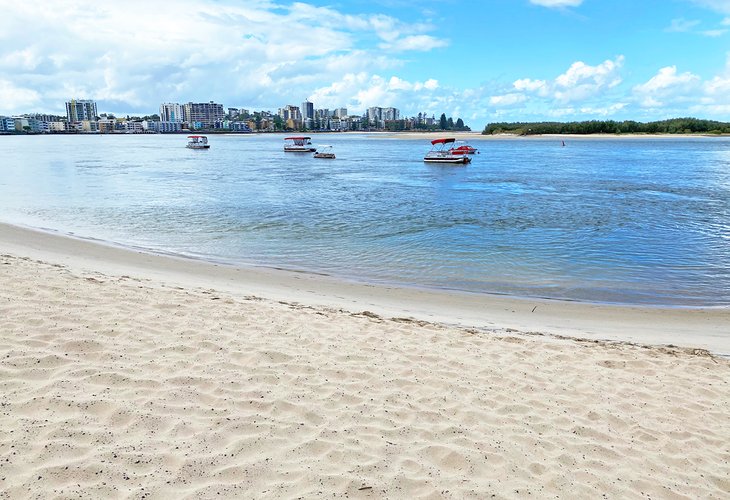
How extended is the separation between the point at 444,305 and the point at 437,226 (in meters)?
11.5

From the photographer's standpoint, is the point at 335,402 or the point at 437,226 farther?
the point at 437,226

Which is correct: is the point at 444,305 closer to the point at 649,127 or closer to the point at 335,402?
the point at 335,402

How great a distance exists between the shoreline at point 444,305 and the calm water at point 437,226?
0.94 m

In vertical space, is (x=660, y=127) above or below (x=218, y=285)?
above

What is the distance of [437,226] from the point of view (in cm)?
2214

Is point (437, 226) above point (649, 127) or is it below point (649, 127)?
below

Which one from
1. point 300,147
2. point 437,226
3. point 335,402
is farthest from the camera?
point 300,147

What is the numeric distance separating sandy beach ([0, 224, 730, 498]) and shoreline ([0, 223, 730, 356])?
0.51ft

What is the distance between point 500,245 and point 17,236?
16.0 metres

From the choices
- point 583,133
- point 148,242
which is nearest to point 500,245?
point 148,242

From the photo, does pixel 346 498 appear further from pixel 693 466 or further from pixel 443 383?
pixel 693 466

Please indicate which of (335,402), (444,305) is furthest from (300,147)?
(335,402)

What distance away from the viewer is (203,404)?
5.27 metres

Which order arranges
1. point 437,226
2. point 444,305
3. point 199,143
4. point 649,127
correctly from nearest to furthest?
1. point 444,305
2. point 437,226
3. point 199,143
4. point 649,127
